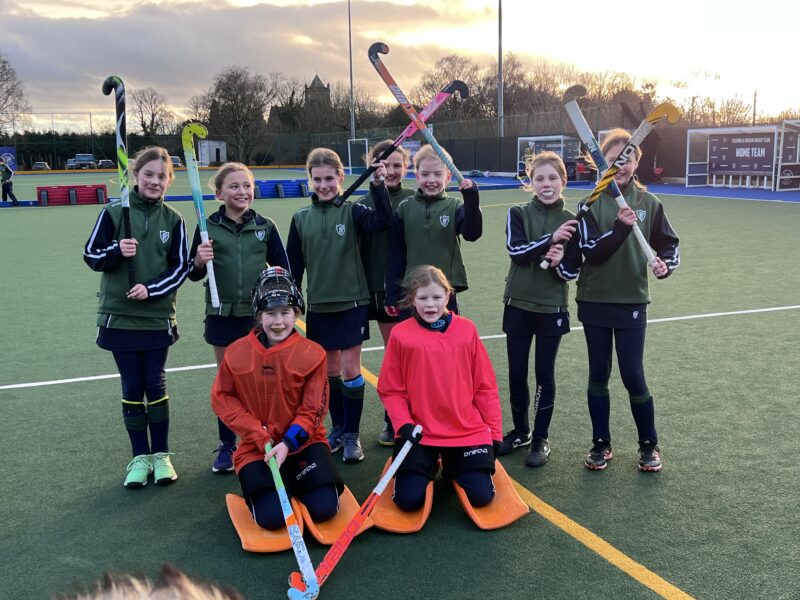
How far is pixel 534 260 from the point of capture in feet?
13.8

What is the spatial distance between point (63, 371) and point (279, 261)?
106 inches

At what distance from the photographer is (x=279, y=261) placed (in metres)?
4.37

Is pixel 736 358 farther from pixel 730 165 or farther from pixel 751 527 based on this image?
pixel 730 165

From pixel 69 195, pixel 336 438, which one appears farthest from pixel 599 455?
pixel 69 195

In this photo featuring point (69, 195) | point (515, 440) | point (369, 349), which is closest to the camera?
point (515, 440)

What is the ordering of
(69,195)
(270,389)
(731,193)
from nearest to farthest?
(270,389), (731,193), (69,195)

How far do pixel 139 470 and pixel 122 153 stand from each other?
1.82 meters

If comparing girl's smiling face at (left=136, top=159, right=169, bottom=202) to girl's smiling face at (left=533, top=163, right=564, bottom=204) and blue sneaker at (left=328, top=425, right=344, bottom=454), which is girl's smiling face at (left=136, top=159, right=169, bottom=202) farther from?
girl's smiling face at (left=533, top=163, right=564, bottom=204)

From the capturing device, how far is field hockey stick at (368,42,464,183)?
4414mm

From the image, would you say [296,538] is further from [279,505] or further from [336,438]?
[336,438]

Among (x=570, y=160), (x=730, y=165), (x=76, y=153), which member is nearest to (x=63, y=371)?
(x=730, y=165)

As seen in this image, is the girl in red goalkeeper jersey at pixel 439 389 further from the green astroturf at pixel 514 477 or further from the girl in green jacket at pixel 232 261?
the girl in green jacket at pixel 232 261

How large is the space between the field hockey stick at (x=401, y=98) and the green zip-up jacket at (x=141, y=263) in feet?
5.03

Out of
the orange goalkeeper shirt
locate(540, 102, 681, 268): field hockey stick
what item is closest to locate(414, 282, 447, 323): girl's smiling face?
the orange goalkeeper shirt
